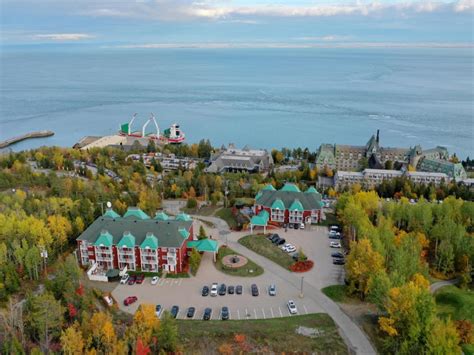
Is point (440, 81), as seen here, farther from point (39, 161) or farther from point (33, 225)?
point (33, 225)

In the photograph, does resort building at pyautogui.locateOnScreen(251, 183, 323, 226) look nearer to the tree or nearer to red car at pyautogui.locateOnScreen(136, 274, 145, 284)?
red car at pyautogui.locateOnScreen(136, 274, 145, 284)

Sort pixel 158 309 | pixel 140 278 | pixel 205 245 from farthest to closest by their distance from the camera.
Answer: pixel 205 245, pixel 140 278, pixel 158 309

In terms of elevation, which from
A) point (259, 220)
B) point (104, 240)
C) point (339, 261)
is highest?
point (104, 240)

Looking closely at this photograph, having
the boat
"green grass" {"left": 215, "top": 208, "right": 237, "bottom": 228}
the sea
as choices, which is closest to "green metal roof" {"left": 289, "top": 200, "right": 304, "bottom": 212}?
"green grass" {"left": 215, "top": 208, "right": 237, "bottom": 228}

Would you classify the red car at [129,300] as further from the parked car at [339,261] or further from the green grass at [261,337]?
the parked car at [339,261]

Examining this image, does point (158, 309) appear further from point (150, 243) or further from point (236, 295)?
point (150, 243)

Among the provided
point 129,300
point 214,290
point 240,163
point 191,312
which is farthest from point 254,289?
point 240,163

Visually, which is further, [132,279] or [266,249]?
[266,249]
